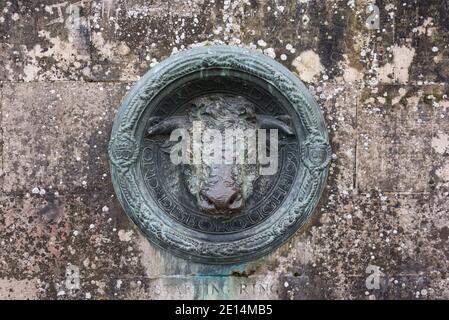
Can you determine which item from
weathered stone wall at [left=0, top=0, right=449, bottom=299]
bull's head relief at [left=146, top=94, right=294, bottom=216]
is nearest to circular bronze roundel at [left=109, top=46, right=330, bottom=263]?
bull's head relief at [left=146, top=94, right=294, bottom=216]

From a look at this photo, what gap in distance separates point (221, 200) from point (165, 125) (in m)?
0.62

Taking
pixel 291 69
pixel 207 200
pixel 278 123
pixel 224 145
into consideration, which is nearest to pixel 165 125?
pixel 224 145

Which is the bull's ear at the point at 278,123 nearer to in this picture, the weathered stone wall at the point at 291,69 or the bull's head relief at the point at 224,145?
the bull's head relief at the point at 224,145

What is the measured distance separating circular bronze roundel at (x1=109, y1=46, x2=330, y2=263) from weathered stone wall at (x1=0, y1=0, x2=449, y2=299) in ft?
0.39

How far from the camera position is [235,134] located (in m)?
4.20

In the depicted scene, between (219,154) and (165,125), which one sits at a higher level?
(165,125)

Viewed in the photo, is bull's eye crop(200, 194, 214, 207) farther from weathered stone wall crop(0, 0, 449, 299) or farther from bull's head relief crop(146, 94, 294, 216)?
weathered stone wall crop(0, 0, 449, 299)

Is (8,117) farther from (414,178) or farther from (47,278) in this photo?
(414,178)

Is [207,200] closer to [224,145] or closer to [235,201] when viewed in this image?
[235,201]

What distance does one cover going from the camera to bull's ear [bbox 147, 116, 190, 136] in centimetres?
435

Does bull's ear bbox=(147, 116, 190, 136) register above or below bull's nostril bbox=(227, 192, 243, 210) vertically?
above

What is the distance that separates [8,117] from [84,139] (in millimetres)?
469

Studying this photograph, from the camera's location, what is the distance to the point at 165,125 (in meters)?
4.36

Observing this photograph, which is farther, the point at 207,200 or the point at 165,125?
the point at 165,125
